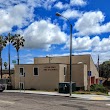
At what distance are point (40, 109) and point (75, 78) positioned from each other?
3182 cm

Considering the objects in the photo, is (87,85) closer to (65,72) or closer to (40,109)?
(65,72)

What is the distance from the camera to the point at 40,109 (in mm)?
17734

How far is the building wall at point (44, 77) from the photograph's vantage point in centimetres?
4684

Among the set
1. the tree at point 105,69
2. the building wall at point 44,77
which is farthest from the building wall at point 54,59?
the tree at point 105,69

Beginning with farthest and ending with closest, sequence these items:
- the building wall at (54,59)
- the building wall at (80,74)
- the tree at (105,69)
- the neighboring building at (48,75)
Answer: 1. the tree at (105,69)
2. the building wall at (54,59)
3. the building wall at (80,74)
4. the neighboring building at (48,75)

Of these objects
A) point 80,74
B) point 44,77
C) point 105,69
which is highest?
point 105,69

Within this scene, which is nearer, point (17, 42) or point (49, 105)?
point (49, 105)

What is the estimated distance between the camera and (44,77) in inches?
1873

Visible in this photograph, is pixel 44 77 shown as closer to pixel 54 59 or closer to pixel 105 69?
pixel 54 59

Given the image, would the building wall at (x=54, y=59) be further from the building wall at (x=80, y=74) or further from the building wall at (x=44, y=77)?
the building wall at (x=44, y=77)

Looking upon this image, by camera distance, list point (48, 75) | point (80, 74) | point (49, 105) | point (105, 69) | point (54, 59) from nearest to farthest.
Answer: point (49, 105)
point (48, 75)
point (80, 74)
point (54, 59)
point (105, 69)

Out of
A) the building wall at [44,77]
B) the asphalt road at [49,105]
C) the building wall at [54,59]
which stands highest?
the building wall at [54,59]

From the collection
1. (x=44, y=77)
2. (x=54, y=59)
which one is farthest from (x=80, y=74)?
(x=54, y=59)

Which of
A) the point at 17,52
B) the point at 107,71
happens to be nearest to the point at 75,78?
the point at 17,52
